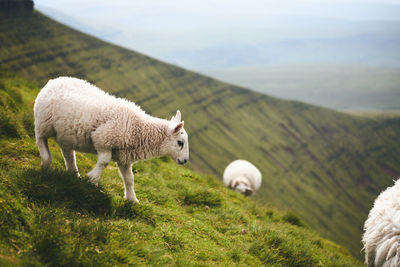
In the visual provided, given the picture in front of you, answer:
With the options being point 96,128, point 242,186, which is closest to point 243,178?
point 242,186

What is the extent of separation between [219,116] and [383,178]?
2978 inches

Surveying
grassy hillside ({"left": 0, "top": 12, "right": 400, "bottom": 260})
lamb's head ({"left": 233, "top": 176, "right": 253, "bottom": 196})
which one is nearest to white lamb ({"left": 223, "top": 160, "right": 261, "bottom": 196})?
lamb's head ({"left": 233, "top": 176, "right": 253, "bottom": 196})

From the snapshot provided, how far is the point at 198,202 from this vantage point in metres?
8.61

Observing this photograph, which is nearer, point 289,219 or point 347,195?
point 289,219

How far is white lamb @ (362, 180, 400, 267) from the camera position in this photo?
6.86 metres

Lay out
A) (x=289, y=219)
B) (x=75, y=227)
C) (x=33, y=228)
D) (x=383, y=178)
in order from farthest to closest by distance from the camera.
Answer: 1. (x=383, y=178)
2. (x=289, y=219)
3. (x=75, y=227)
4. (x=33, y=228)

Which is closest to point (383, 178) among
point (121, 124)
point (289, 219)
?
point (289, 219)

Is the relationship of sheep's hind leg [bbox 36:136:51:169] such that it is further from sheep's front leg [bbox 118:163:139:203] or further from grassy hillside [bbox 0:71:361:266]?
sheep's front leg [bbox 118:163:139:203]

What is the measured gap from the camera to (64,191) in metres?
4.97

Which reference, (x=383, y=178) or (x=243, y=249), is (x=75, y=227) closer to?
(x=243, y=249)

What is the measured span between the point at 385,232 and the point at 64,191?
7630mm

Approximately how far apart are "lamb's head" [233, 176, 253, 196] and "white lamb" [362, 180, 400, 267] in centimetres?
1062

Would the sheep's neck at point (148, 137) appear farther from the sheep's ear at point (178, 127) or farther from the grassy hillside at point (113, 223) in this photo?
the grassy hillside at point (113, 223)

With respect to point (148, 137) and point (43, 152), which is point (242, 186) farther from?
point (43, 152)
